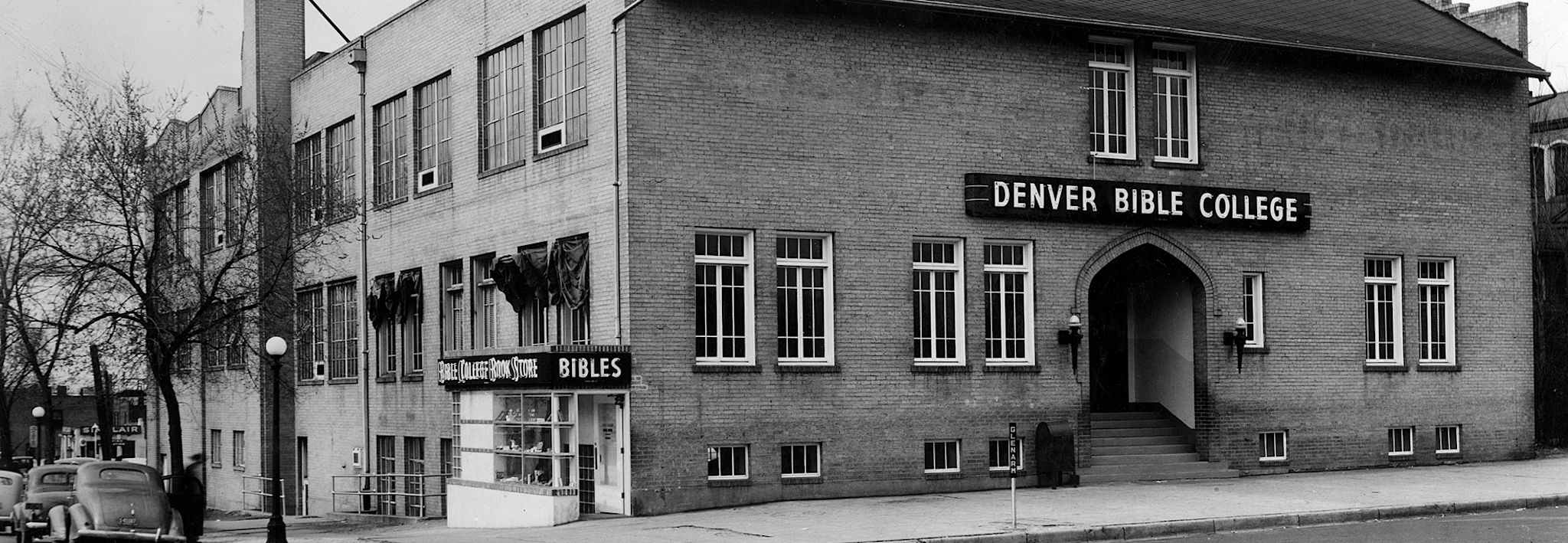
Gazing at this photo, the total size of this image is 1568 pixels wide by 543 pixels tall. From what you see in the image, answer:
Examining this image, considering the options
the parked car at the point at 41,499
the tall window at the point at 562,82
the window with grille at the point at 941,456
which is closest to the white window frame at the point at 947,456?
the window with grille at the point at 941,456

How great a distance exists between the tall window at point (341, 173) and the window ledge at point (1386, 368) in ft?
66.0

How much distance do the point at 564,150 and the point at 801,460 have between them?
6.01 metres

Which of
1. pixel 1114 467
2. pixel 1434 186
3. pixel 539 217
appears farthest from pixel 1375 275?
pixel 539 217

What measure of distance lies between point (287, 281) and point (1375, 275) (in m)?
22.5

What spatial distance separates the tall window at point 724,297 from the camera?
24297mm

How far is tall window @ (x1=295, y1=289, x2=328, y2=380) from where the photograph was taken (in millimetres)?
36969

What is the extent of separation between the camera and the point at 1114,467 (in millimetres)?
27047

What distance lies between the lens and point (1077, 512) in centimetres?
2158

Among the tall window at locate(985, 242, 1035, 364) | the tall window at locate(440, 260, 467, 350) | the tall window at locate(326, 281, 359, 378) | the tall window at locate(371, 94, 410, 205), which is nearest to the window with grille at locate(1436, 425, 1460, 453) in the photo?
the tall window at locate(985, 242, 1035, 364)

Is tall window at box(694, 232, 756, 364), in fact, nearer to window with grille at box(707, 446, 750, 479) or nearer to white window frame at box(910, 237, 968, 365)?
window with grille at box(707, 446, 750, 479)

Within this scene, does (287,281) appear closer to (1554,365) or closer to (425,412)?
(425,412)

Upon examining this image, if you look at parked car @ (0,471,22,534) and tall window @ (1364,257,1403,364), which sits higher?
tall window @ (1364,257,1403,364)

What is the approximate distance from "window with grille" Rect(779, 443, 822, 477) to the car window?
941 cm

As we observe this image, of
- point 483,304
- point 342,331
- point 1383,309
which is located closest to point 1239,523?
point 1383,309
